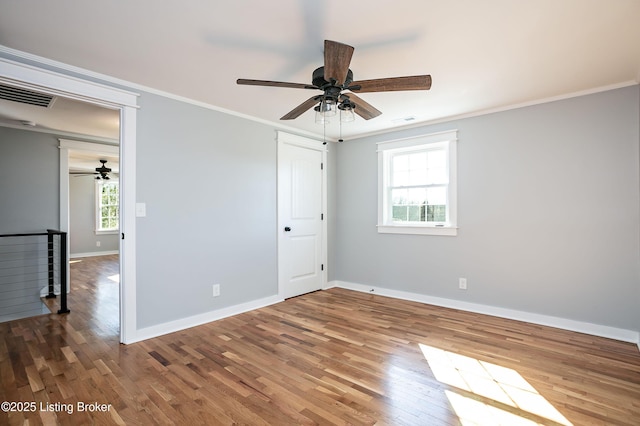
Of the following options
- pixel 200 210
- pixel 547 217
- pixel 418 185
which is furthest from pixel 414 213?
pixel 200 210

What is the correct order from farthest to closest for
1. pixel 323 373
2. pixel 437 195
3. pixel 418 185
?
1. pixel 418 185
2. pixel 437 195
3. pixel 323 373

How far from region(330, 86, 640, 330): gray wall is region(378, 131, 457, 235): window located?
122 millimetres

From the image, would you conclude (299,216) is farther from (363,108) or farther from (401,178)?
(363,108)

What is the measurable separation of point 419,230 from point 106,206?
947 centimetres

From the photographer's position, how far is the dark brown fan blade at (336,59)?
5.55 ft

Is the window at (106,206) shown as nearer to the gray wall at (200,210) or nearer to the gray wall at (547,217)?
the gray wall at (200,210)

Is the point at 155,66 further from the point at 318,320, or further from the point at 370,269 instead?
the point at 370,269

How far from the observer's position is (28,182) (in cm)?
448

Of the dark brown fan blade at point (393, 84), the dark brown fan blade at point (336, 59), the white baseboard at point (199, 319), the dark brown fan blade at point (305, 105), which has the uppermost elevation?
the dark brown fan blade at point (336, 59)

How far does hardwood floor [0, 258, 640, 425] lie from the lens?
1867 mm

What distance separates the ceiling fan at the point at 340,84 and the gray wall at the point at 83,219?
30.2 ft

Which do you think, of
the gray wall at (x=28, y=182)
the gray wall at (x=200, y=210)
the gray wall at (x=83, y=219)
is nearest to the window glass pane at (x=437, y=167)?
the gray wall at (x=200, y=210)

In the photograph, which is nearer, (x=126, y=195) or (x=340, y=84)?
(x=340, y=84)

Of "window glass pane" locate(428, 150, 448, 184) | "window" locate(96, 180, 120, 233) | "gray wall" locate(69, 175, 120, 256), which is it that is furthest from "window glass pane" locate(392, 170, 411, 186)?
"gray wall" locate(69, 175, 120, 256)
